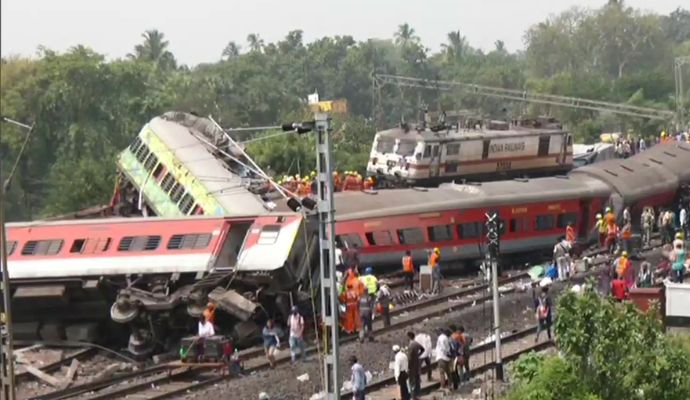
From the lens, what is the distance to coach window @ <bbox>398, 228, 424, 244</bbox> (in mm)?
34250

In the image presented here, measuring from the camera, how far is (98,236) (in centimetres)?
2919

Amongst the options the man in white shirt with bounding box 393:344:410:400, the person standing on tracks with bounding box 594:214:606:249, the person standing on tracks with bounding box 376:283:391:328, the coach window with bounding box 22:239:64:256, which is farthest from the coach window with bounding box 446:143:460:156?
the man in white shirt with bounding box 393:344:410:400

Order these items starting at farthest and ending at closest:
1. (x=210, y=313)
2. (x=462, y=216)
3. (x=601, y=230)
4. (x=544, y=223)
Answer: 1. (x=544, y=223)
2. (x=601, y=230)
3. (x=462, y=216)
4. (x=210, y=313)

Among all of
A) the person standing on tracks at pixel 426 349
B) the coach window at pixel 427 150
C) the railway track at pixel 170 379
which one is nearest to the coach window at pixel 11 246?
the railway track at pixel 170 379

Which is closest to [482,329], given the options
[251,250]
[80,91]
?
[251,250]

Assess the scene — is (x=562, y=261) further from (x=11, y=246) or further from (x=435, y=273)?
(x=11, y=246)

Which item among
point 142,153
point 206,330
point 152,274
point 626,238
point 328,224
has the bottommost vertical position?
point 626,238

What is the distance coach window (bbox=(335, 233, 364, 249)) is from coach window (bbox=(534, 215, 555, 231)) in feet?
18.6

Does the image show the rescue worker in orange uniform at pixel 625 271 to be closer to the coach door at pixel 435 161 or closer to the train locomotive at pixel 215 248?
the train locomotive at pixel 215 248

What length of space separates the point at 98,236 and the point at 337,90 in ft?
252

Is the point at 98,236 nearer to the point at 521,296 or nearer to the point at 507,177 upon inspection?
the point at 521,296

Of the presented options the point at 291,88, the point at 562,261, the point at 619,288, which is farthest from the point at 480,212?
the point at 291,88

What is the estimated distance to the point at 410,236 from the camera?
34.4 meters

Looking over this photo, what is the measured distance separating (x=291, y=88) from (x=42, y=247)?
223 ft
